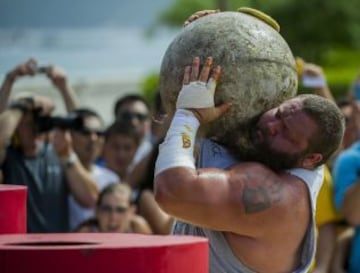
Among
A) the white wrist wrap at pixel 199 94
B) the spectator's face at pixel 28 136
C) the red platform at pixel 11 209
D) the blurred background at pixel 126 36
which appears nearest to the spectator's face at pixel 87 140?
the spectator's face at pixel 28 136

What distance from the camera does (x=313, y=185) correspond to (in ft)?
18.3

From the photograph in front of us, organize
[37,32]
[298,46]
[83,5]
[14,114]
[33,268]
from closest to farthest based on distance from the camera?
[33,268]
[14,114]
[37,32]
[83,5]
[298,46]

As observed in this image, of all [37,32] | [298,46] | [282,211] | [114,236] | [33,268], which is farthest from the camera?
[298,46]

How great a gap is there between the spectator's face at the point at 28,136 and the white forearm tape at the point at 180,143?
4.09 meters

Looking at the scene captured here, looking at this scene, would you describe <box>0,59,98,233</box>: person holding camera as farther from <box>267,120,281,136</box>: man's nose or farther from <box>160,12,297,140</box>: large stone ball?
<box>267,120,281,136</box>: man's nose

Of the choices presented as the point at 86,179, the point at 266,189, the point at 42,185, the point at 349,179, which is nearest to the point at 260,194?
the point at 266,189

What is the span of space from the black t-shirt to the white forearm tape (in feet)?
12.8

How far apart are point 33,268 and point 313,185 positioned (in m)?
1.54

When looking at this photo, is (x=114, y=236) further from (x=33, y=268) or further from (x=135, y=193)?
(x=135, y=193)

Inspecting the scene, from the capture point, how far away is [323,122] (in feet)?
18.0

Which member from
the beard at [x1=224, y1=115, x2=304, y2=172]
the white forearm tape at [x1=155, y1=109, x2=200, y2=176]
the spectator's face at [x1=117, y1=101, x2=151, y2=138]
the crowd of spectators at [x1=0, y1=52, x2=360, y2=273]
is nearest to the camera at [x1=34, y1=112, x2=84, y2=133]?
the crowd of spectators at [x1=0, y1=52, x2=360, y2=273]

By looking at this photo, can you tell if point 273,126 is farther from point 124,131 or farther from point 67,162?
point 124,131

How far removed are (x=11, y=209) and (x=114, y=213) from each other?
149 inches

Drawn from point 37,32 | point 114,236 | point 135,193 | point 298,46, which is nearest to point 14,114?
point 135,193
